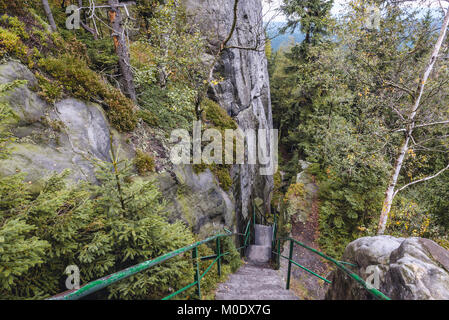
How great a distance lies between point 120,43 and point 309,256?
11765mm

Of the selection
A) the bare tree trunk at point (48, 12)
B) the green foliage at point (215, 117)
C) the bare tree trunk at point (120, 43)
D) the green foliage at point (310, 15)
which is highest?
the green foliage at point (310, 15)

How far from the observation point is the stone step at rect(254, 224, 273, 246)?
43.1ft

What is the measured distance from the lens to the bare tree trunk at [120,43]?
18.9 ft

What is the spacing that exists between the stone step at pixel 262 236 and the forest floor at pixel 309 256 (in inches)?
74.2

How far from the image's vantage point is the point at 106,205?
3.00 meters

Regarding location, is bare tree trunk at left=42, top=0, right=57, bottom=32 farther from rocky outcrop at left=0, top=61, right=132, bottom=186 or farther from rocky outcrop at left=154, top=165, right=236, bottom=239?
rocky outcrop at left=154, top=165, right=236, bottom=239

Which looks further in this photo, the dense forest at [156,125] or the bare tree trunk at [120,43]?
the bare tree trunk at [120,43]

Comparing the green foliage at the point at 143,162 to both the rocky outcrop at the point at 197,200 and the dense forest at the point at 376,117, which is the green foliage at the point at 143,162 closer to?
the rocky outcrop at the point at 197,200

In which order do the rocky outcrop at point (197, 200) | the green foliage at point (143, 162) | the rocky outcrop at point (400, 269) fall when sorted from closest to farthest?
the rocky outcrop at point (400, 269) < the green foliage at point (143, 162) < the rocky outcrop at point (197, 200)

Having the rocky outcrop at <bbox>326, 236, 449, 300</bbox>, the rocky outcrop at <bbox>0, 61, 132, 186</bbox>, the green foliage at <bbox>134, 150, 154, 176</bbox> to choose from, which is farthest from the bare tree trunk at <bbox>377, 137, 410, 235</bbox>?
the rocky outcrop at <bbox>0, 61, 132, 186</bbox>

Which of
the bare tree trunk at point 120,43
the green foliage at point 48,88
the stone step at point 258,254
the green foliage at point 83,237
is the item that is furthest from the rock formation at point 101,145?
the stone step at point 258,254

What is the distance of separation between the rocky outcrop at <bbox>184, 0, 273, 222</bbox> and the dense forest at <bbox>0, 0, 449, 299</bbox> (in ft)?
1.69

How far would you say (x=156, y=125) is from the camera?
671cm
